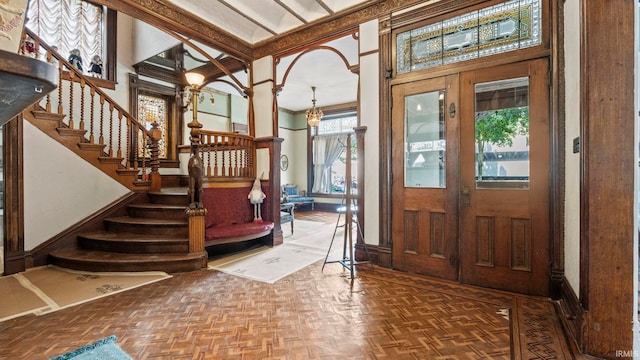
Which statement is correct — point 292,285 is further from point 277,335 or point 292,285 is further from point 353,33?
point 353,33

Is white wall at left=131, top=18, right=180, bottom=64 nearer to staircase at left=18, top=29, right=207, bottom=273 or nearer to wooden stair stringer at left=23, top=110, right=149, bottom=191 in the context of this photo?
staircase at left=18, top=29, right=207, bottom=273

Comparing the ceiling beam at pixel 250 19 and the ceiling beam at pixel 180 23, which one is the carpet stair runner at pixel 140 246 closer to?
the ceiling beam at pixel 180 23

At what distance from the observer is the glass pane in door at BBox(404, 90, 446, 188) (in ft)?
10.7

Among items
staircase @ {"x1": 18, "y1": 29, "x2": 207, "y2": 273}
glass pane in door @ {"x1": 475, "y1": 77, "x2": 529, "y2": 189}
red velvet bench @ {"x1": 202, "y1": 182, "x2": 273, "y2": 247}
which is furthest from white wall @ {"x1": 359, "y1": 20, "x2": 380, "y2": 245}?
staircase @ {"x1": 18, "y1": 29, "x2": 207, "y2": 273}

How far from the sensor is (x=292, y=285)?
3.05 meters

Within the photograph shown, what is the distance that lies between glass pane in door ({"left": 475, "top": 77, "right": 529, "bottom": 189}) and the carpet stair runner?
11.4 feet

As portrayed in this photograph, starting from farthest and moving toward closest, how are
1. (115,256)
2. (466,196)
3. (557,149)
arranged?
(115,256) < (466,196) < (557,149)

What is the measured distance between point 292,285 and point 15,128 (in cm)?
368

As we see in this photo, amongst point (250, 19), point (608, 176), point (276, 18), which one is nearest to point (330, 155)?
point (276, 18)

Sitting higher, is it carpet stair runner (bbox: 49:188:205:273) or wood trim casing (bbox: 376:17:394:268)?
wood trim casing (bbox: 376:17:394:268)

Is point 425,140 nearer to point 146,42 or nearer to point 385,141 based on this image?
point 385,141

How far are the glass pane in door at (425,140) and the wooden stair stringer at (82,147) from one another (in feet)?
13.6

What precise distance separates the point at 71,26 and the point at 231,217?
14.6ft

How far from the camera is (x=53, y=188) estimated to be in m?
3.75
